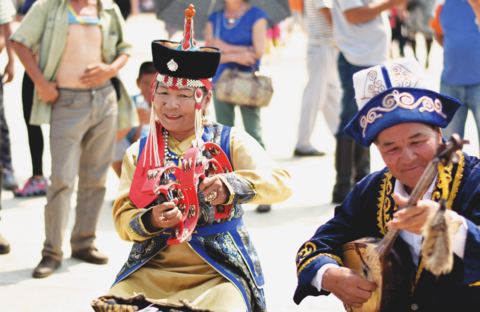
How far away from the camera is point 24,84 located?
25.3ft

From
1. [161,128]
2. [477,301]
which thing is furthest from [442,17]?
[477,301]

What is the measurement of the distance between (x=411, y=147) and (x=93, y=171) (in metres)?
3.21

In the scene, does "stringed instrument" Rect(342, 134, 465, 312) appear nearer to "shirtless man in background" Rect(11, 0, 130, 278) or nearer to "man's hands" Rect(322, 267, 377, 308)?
"man's hands" Rect(322, 267, 377, 308)

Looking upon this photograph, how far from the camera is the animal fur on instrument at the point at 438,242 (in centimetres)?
301

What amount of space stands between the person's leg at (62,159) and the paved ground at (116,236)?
0.23 meters

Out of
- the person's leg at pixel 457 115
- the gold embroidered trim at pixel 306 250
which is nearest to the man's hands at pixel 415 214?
the gold embroidered trim at pixel 306 250

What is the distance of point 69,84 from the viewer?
6.04 m

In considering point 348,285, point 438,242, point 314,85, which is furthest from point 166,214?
point 314,85

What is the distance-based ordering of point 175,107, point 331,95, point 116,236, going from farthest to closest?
point 331,95, point 116,236, point 175,107

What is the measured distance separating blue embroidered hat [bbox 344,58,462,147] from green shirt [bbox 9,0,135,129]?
2.77 metres

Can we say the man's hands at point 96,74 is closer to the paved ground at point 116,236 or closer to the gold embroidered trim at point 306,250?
the paved ground at point 116,236

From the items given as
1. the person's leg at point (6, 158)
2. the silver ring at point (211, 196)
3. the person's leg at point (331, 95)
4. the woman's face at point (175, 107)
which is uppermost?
the woman's face at point (175, 107)

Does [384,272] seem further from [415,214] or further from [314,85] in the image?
[314,85]

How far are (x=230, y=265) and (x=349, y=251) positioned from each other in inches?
24.8
